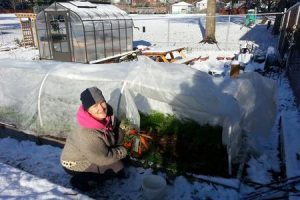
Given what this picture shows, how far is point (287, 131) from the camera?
19.1 ft

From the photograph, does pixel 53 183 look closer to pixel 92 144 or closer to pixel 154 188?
pixel 92 144

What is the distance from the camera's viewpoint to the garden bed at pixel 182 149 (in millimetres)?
4699

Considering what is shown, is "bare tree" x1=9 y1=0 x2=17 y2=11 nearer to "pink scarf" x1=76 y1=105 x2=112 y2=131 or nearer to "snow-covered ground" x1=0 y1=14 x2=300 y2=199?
"snow-covered ground" x1=0 y1=14 x2=300 y2=199

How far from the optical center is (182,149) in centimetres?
506

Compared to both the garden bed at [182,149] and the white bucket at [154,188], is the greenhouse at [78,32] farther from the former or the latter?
the white bucket at [154,188]

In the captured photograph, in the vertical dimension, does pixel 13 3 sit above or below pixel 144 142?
above

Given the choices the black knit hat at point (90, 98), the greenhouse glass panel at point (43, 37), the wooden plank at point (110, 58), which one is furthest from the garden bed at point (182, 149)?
the greenhouse glass panel at point (43, 37)

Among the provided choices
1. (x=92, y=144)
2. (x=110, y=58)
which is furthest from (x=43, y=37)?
(x=92, y=144)

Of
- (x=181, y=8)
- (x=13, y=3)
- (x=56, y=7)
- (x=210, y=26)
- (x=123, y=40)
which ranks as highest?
(x=13, y=3)

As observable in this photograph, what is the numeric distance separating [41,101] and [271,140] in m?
4.91

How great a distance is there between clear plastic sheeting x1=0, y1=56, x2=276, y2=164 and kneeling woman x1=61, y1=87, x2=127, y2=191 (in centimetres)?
133

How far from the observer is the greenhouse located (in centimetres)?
1276

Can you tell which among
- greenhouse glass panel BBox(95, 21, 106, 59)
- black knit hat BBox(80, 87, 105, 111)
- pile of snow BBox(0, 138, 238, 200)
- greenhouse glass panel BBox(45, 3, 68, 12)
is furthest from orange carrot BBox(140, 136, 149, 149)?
greenhouse glass panel BBox(45, 3, 68, 12)

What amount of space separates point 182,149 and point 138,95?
132 centimetres
